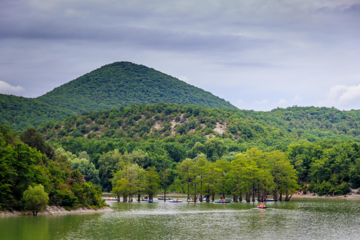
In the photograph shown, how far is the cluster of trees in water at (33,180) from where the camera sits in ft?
221

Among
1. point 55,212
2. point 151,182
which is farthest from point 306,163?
point 55,212

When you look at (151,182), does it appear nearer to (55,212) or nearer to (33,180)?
(55,212)

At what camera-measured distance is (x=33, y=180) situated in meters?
71.1

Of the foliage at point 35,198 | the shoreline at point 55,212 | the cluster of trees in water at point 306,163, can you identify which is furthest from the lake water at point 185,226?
the cluster of trees in water at point 306,163

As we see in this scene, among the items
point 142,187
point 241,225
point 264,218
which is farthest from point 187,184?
point 241,225

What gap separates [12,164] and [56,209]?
11.9 metres

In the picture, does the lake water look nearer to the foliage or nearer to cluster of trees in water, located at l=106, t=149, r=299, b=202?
the foliage

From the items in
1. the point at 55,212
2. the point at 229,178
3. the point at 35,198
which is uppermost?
the point at 229,178

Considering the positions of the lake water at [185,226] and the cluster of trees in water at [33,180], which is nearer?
the lake water at [185,226]

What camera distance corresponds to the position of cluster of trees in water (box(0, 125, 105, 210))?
221 ft

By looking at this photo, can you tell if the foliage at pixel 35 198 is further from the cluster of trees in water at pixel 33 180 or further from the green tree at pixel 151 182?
the green tree at pixel 151 182

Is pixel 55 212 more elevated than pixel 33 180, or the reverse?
pixel 33 180

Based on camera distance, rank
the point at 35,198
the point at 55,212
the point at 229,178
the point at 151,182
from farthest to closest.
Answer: the point at 151,182
the point at 229,178
the point at 55,212
the point at 35,198

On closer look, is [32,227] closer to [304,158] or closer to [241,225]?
[241,225]
